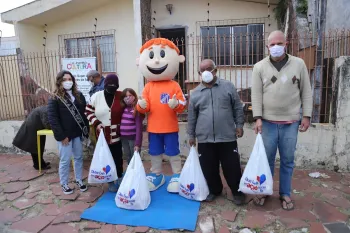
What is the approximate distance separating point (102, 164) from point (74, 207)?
0.65 metres

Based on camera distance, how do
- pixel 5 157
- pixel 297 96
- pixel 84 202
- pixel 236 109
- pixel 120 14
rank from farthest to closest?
pixel 120 14 < pixel 5 157 < pixel 84 202 < pixel 236 109 < pixel 297 96

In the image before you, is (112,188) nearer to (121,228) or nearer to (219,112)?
(121,228)

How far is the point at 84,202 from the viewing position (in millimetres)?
3625

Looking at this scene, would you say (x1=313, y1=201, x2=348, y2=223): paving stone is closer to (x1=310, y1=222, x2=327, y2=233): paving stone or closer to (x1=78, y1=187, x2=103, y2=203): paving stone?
(x1=310, y1=222, x2=327, y2=233): paving stone

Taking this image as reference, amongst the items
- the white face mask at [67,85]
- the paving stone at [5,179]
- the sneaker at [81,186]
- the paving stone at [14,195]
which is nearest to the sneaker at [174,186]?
the sneaker at [81,186]

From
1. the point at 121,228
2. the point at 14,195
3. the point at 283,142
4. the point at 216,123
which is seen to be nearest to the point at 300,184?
the point at 283,142

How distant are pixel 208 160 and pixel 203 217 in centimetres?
67

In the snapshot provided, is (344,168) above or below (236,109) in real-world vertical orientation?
below

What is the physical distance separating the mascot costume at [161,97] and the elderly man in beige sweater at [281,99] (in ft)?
3.23

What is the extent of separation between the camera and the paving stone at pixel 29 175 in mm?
4559

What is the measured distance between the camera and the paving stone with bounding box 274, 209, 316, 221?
→ 3.04m

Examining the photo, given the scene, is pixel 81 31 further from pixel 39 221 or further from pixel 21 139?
pixel 39 221

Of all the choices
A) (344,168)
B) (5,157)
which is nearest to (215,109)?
(344,168)

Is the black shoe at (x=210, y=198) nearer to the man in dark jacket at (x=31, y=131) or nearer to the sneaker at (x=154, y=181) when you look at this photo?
the sneaker at (x=154, y=181)
